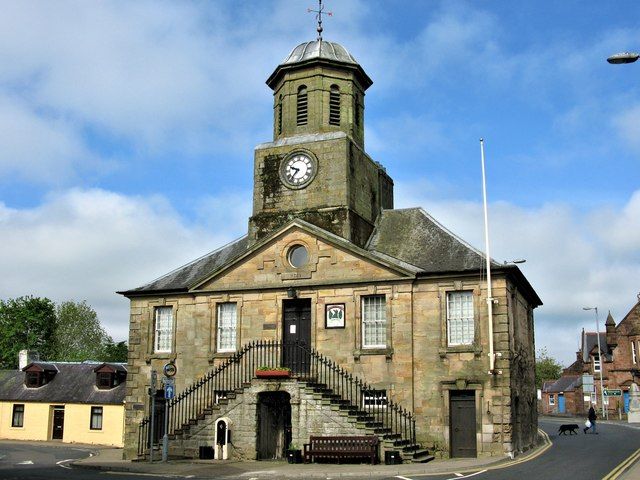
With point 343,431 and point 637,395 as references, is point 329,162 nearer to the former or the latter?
point 343,431

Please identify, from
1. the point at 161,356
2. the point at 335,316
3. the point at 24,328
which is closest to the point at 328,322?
the point at 335,316

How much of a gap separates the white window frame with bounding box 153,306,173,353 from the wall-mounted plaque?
23.0ft

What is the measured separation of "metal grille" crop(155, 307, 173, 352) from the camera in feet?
101

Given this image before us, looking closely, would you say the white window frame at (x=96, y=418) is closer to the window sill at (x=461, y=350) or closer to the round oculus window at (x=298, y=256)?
the round oculus window at (x=298, y=256)

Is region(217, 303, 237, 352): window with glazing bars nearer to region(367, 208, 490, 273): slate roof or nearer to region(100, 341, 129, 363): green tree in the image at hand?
region(367, 208, 490, 273): slate roof

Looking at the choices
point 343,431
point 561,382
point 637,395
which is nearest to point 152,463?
point 343,431

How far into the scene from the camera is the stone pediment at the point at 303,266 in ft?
90.7

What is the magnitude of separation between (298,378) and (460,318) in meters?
6.23

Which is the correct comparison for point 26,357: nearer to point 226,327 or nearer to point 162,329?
point 162,329

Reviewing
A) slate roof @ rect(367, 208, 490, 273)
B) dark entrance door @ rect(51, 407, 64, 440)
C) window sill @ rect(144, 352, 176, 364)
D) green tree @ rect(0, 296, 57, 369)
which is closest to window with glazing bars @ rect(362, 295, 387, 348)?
slate roof @ rect(367, 208, 490, 273)

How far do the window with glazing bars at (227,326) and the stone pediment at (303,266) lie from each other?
2.82 feet

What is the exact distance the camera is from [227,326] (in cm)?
2973

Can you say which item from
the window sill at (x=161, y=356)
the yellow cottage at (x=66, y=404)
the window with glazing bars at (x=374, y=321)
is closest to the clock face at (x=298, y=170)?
the window with glazing bars at (x=374, y=321)

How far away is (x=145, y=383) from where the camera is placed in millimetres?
30234
